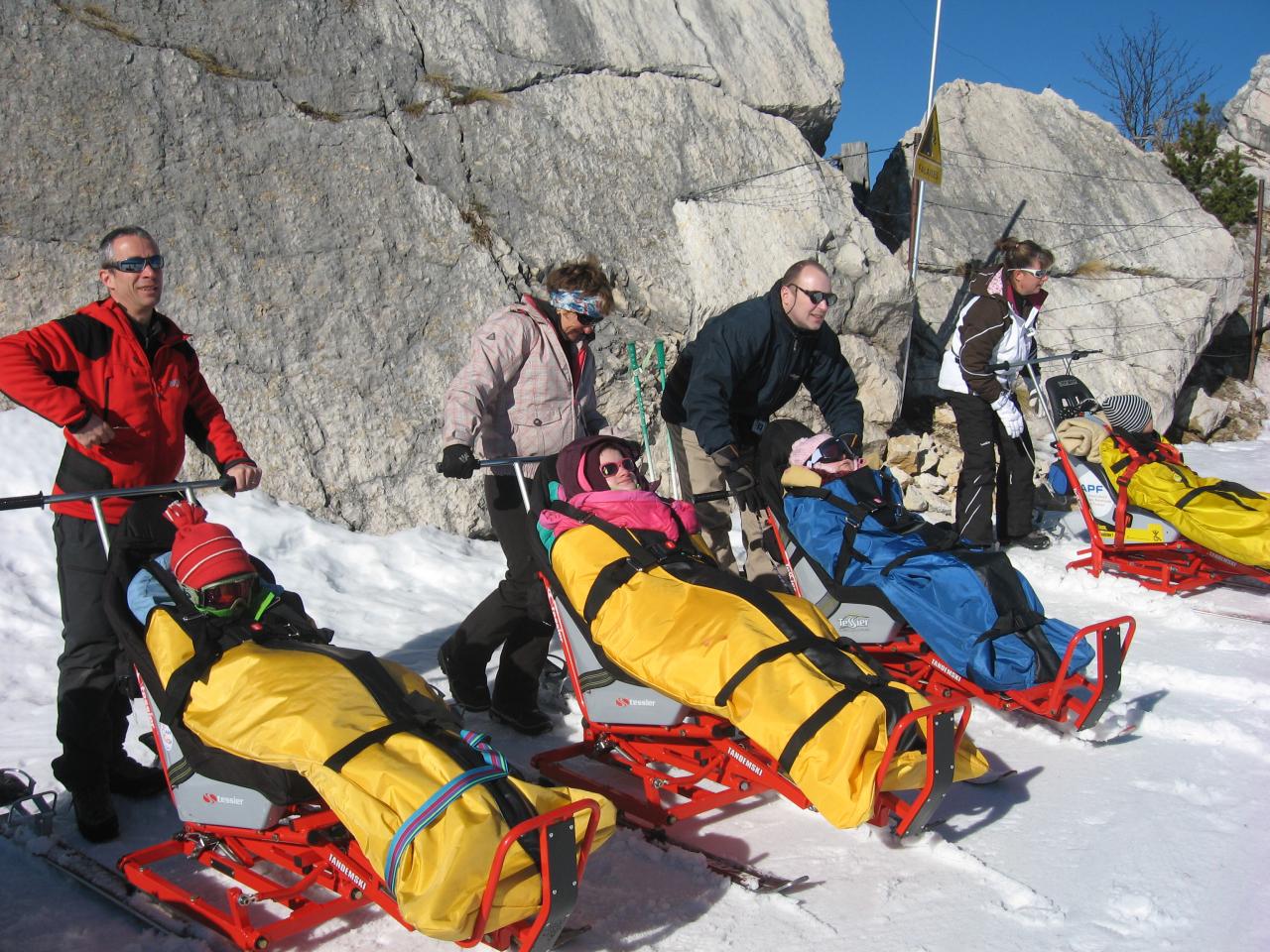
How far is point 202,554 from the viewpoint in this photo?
2.86 meters

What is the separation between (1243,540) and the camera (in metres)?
5.51

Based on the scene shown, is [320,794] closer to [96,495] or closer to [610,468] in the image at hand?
[96,495]

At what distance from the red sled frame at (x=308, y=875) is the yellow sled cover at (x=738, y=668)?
658mm

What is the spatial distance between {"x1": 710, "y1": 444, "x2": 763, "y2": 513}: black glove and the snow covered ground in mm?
1308

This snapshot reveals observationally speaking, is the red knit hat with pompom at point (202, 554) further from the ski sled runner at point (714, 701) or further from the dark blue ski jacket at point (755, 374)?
the dark blue ski jacket at point (755, 374)

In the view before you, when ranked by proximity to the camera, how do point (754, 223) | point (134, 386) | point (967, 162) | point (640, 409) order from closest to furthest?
point (134, 386)
point (640, 409)
point (754, 223)
point (967, 162)

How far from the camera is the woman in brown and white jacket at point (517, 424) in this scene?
402 cm

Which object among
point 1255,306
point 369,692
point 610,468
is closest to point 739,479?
point 610,468

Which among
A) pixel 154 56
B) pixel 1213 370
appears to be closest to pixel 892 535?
pixel 154 56

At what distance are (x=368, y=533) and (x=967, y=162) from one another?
816cm

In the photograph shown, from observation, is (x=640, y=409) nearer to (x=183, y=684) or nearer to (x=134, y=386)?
(x=134, y=386)

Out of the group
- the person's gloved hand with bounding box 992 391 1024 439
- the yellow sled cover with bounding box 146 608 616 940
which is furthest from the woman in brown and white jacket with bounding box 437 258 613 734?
the person's gloved hand with bounding box 992 391 1024 439

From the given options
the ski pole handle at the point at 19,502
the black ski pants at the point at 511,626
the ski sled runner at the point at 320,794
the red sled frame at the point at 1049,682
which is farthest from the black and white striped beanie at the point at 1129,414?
the ski pole handle at the point at 19,502

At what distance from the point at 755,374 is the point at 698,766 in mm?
2158
